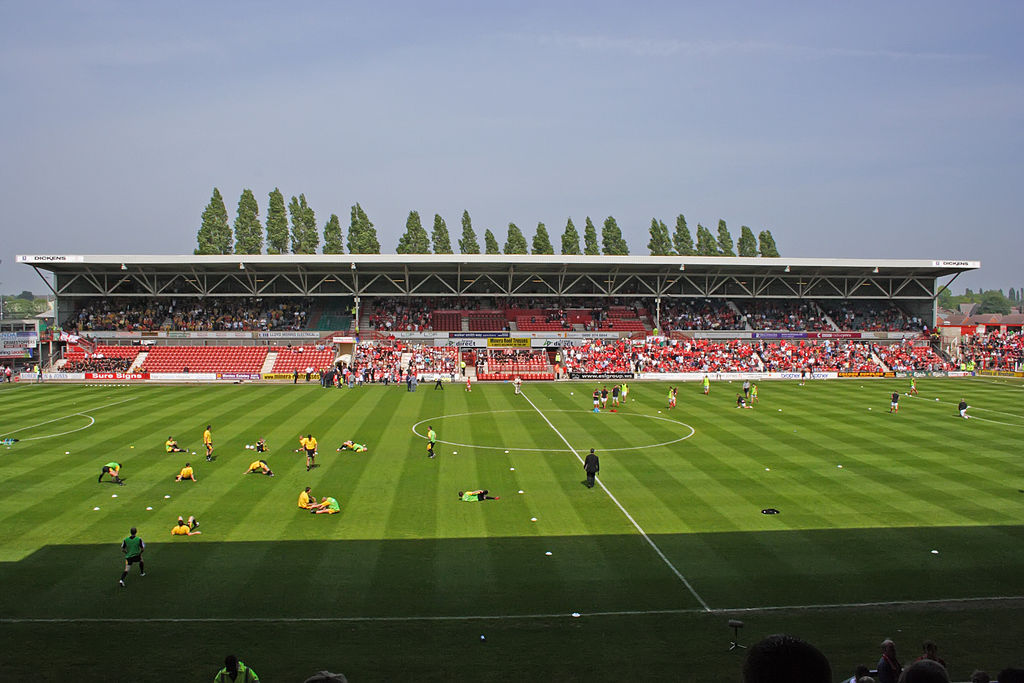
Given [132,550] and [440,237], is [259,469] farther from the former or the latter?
[440,237]

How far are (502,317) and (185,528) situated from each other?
54.1 metres

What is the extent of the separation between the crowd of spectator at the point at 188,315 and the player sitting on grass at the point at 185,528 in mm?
52159

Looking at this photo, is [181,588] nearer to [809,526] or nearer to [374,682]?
[374,682]

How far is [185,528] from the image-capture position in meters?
18.1

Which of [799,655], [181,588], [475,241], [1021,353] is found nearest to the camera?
[799,655]

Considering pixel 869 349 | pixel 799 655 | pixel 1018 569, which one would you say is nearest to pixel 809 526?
pixel 1018 569

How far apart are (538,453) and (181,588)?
15.4 metres

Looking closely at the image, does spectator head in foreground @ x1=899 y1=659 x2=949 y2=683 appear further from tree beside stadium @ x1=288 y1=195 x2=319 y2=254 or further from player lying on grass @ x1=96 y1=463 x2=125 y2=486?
tree beside stadium @ x1=288 y1=195 x2=319 y2=254

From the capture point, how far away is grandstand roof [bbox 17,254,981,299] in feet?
209

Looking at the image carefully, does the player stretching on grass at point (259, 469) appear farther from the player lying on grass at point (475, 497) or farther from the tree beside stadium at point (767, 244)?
the tree beside stadium at point (767, 244)

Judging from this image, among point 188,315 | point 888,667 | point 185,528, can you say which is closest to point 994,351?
point 888,667

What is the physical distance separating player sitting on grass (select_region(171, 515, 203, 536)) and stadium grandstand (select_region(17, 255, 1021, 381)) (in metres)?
39.1

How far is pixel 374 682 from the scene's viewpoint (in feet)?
35.6

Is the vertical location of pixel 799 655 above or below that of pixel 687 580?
above
